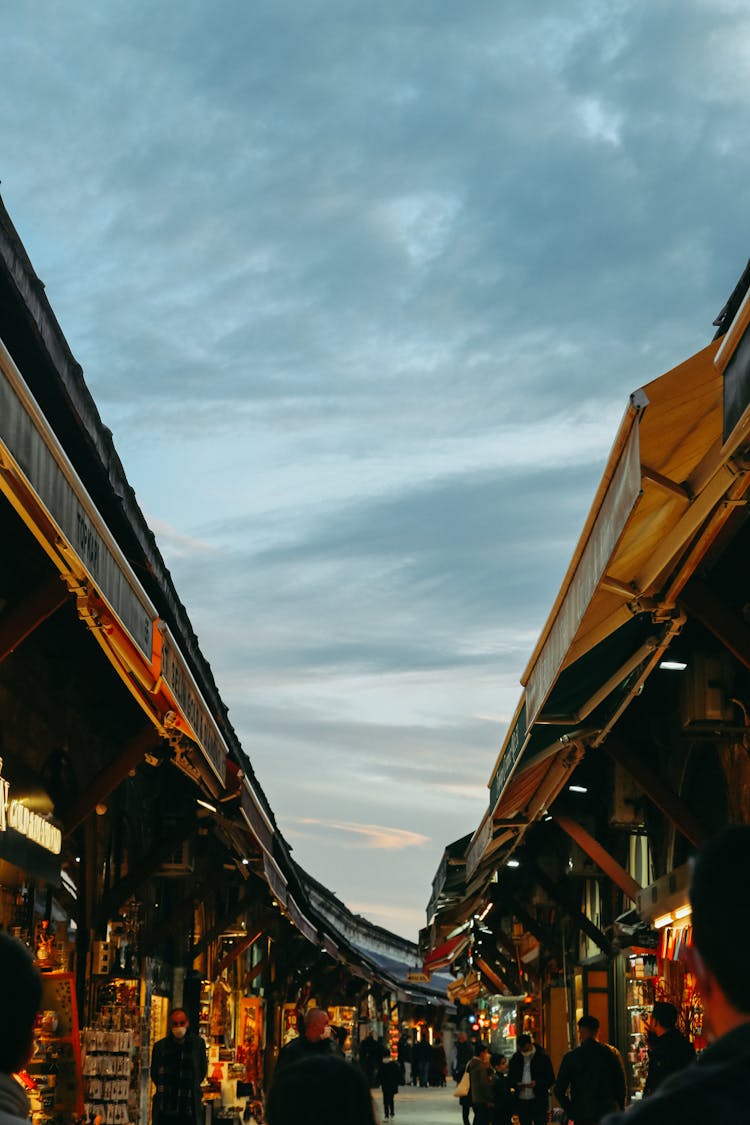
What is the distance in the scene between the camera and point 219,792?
13.7 metres

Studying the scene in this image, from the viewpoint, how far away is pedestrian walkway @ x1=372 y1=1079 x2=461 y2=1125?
31859 millimetres

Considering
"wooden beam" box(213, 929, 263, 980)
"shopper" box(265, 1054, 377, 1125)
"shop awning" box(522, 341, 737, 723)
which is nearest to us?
"shopper" box(265, 1054, 377, 1125)

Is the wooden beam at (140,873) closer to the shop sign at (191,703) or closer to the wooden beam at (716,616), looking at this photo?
the shop sign at (191,703)

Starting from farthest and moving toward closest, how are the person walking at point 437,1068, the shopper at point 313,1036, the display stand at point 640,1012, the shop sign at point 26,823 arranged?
the person walking at point 437,1068, the display stand at point 640,1012, the shopper at point 313,1036, the shop sign at point 26,823

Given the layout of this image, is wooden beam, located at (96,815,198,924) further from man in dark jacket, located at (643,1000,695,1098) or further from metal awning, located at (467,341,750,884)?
man in dark jacket, located at (643,1000,695,1098)

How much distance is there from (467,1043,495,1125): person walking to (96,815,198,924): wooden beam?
10874mm

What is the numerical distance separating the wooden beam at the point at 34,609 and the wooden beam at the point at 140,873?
6650mm

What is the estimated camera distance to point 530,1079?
59.6ft

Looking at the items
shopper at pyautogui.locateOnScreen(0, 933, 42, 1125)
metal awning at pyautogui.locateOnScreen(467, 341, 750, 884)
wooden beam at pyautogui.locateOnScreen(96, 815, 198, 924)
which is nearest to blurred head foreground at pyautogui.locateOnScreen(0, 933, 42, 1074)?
shopper at pyautogui.locateOnScreen(0, 933, 42, 1125)

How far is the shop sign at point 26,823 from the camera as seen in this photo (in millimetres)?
8695

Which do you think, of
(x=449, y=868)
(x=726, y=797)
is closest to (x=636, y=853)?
(x=449, y=868)

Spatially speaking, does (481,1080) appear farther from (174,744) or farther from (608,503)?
(608,503)

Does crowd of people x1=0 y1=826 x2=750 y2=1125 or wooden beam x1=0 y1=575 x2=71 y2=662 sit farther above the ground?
wooden beam x1=0 y1=575 x2=71 y2=662

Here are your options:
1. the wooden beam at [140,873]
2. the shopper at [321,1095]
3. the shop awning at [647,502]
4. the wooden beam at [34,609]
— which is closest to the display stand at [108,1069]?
the wooden beam at [140,873]
